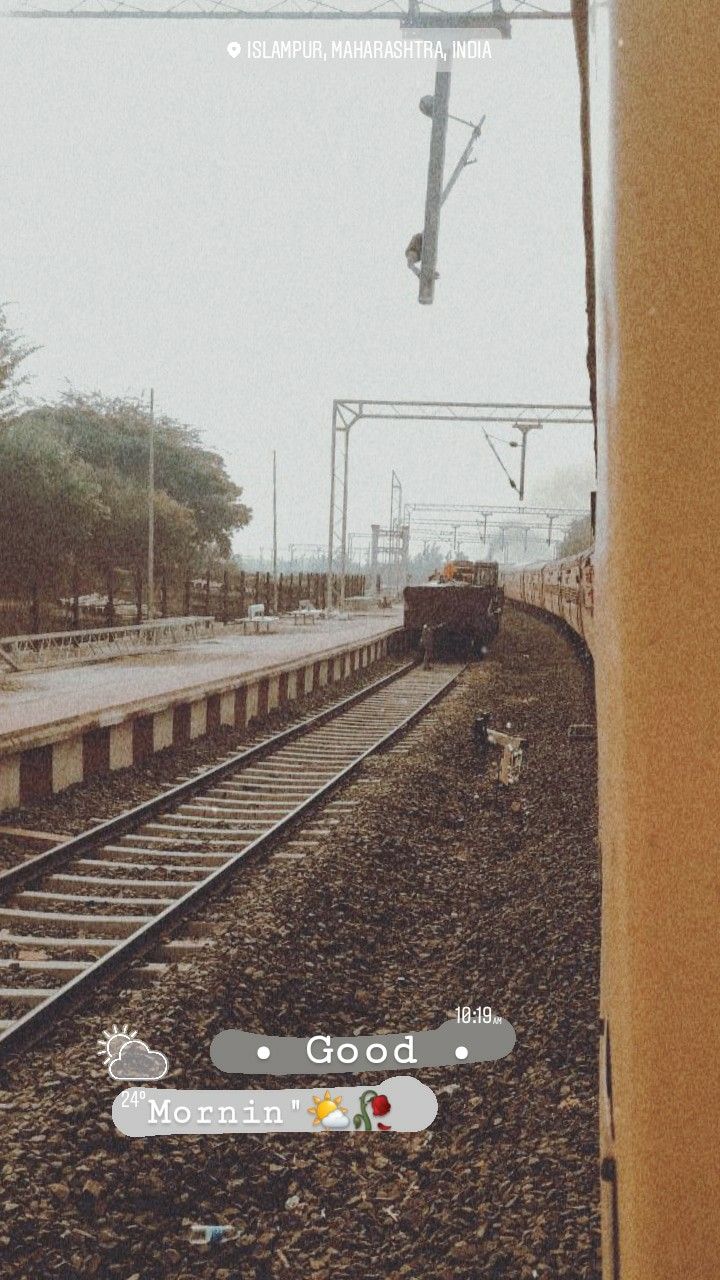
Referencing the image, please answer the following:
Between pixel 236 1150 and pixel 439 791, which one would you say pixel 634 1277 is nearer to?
pixel 236 1150

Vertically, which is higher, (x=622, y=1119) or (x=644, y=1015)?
(x=644, y=1015)

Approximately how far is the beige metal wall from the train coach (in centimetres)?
428

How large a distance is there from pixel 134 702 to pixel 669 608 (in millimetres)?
6454

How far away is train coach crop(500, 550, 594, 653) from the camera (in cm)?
672

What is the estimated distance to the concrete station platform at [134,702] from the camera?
5715 mm

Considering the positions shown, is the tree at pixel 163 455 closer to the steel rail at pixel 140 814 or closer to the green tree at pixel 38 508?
the green tree at pixel 38 508

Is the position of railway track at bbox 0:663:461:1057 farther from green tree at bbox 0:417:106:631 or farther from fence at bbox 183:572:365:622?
fence at bbox 183:572:365:622

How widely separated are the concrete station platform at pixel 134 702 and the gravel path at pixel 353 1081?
2.03 m

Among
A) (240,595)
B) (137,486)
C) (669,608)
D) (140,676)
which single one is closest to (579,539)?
(240,595)

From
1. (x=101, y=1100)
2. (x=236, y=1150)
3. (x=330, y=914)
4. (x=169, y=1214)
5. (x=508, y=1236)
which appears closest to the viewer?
(x=508, y=1236)

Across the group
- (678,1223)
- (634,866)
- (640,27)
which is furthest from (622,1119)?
(640,27)

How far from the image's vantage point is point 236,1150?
199cm

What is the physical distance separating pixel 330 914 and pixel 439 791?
2239 millimetres

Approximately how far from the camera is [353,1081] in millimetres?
1661
